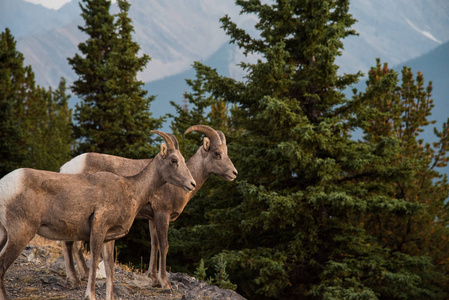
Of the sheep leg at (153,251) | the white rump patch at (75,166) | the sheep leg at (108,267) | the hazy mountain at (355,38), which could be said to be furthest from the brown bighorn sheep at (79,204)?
the hazy mountain at (355,38)

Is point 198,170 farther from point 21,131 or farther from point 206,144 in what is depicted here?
point 21,131

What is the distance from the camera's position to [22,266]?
816cm

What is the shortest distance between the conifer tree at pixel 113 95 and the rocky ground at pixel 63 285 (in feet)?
30.8

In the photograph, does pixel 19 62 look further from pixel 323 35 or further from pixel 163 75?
pixel 163 75

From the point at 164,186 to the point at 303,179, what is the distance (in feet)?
25.6

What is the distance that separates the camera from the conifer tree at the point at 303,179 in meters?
12.8

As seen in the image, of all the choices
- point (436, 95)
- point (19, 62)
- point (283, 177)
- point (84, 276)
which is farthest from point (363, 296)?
point (436, 95)

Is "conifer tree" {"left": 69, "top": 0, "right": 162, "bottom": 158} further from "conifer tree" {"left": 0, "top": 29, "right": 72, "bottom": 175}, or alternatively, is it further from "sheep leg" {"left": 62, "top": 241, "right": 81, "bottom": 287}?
"sheep leg" {"left": 62, "top": 241, "right": 81, "bottom": 287}

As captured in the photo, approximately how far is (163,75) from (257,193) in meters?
191

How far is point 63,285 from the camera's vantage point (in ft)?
23.3

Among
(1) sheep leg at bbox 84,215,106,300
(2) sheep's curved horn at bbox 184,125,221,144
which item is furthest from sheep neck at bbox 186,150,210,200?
(1) sheep leg at bbox 84,215,106,300

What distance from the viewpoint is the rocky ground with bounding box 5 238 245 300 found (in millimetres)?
6863

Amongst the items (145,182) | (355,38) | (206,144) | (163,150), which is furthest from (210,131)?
(355,38)

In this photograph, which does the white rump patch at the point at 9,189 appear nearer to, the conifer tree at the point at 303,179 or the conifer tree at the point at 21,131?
the conifer tree at the point at 303,179
